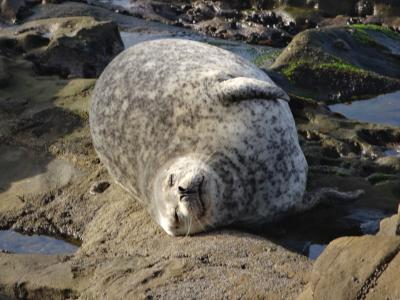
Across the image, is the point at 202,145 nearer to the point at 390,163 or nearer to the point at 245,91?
the point at 245,91

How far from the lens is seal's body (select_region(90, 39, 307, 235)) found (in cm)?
612

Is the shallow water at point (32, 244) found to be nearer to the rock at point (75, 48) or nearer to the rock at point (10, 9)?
the rock at point (75, 48)

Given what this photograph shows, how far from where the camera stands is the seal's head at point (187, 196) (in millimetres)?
5977

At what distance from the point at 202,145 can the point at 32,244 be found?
1687 mm

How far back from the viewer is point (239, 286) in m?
4.92

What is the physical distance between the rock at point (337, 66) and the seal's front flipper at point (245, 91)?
379 cm

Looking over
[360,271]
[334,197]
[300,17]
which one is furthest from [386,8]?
[360,271]

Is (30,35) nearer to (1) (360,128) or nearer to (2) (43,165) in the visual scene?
(2) (43,165)

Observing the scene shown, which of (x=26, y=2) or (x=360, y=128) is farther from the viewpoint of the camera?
(x=26, y=2)

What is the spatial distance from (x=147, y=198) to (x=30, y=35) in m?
5.72

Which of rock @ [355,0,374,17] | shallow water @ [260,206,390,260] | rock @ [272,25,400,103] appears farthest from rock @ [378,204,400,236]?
rock @ [355,0,374,17]

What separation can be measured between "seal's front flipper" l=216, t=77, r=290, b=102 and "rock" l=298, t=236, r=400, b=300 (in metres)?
2.42

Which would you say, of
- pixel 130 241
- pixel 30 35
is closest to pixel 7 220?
pixel 130 241

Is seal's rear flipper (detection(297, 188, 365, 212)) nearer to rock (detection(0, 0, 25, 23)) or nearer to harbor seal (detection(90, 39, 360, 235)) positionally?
harbor seal (detection(90, 39, 360, 235))
